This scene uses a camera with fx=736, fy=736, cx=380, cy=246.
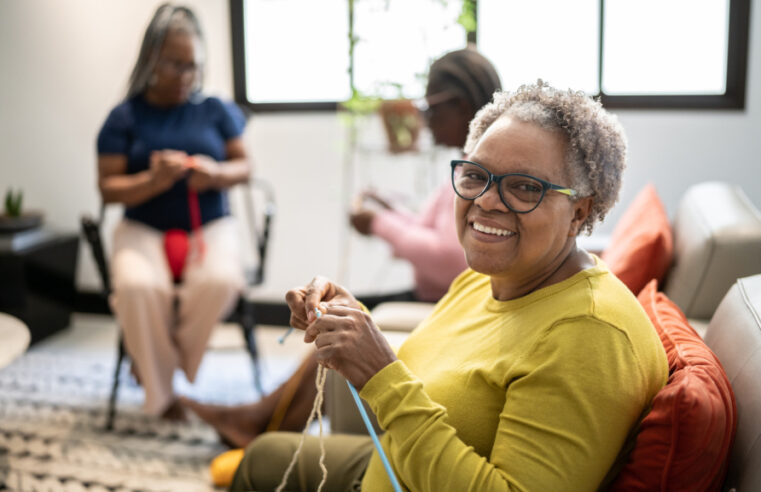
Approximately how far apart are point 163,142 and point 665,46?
2159mm

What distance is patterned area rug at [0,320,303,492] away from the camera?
7.60 feet

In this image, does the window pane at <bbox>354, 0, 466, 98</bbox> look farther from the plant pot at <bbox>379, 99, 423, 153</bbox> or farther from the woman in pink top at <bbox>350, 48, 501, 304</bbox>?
the woman in pink top at <bbox>350, 48, 501, 304</bbox>

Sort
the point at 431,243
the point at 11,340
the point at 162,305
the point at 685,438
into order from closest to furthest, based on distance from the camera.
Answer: the point at 685,438
the point at 11,340
the point at 431,243
the point at 162,305

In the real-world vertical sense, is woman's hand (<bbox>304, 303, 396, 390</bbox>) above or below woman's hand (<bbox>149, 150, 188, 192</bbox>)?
below

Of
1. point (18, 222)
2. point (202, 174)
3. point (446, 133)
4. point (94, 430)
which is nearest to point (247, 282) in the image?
point (202, 174)

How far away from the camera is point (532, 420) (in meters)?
0.96

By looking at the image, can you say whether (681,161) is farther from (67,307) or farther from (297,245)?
(67,307)

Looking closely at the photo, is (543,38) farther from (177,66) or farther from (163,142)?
(163,142)

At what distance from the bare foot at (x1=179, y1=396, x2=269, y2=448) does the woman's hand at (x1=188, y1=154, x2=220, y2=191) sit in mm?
794

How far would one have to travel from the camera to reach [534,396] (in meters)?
0.97

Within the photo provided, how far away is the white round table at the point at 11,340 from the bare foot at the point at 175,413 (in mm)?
727

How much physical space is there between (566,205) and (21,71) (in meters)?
3.66

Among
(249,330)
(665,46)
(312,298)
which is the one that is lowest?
(249,330)

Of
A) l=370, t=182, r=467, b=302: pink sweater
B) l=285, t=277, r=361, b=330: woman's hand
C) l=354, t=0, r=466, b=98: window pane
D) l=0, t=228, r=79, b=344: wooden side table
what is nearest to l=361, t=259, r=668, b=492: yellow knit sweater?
l=285, t=277, r=361, b=330: woman's hand
